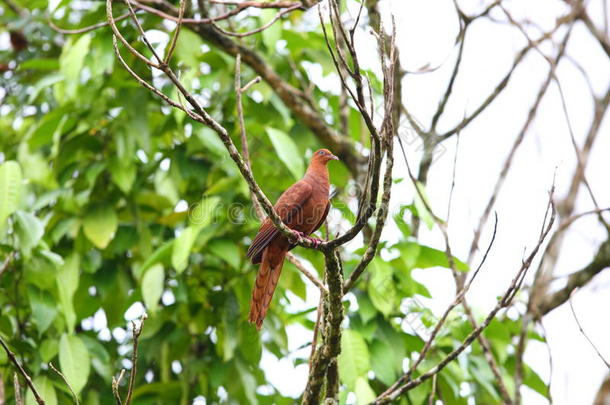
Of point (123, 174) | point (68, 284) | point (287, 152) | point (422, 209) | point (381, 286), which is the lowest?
point (381, 286)

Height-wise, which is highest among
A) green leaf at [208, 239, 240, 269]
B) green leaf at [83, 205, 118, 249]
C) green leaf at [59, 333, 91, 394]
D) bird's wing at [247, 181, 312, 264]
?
green leaf at [83, 205, 118, 249]

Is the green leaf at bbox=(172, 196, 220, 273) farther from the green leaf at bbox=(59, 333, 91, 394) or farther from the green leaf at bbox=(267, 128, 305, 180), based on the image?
the green leaf at bbox=(59, 333, 91, 394)

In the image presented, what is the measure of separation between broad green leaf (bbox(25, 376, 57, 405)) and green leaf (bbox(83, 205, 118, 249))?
1096 mm

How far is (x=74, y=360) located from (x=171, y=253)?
89cm

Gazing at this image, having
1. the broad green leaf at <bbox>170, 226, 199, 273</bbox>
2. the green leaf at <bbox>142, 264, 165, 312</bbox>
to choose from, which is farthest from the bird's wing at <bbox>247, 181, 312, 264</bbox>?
the green leaf at <bbox>142, 264, 165, 312</bbox>

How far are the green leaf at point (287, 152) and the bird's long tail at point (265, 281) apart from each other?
0.73m

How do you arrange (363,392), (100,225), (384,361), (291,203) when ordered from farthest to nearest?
(100,225)
(291,203)
(384,361)
(363,392)

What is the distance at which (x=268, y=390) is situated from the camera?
5863mm

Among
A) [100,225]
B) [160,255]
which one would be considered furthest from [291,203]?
[100,225]

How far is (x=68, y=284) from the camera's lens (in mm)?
4941

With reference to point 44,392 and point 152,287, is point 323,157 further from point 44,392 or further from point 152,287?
point 44,392

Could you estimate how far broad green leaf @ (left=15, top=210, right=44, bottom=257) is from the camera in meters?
4.45

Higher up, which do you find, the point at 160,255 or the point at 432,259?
the point at 160,255

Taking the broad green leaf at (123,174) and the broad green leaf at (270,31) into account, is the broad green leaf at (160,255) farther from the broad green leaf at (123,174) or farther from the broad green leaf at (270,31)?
the broad green leaf at (270,31)
